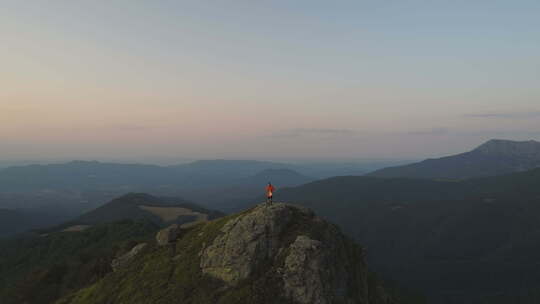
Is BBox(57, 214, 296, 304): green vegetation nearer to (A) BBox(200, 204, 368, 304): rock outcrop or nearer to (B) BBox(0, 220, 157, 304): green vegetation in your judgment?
(A) BBox(200, 204, 368, 304): rock outcrop

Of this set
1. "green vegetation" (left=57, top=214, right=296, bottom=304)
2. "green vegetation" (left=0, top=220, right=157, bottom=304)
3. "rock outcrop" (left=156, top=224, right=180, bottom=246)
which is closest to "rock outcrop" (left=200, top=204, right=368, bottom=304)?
"green vegetation" (left=57, top=214, right=296, bottom=304)

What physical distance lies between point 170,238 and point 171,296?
58.6 feet

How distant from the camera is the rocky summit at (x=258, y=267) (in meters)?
39.2

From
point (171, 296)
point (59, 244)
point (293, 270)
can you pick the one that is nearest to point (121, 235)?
point (59, 244)

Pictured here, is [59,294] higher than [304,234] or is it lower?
lower

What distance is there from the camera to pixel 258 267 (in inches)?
1655

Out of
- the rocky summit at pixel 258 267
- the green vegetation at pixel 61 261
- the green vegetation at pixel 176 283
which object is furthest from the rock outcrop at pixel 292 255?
the green vegetation at pixel 61 261

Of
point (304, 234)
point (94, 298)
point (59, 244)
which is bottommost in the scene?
point (59, 244)

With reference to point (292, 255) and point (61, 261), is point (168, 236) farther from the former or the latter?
point (61, 261)

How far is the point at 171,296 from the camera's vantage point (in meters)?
43.0

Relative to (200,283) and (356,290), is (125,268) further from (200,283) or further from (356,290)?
(356,290)

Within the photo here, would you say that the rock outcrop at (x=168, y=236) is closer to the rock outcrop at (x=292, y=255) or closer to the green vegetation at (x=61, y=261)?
the rock outcrop at (x=292, y=255)

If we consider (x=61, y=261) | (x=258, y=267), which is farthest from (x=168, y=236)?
(x=61, y=261)

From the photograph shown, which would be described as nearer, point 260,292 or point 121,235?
point 260,292
